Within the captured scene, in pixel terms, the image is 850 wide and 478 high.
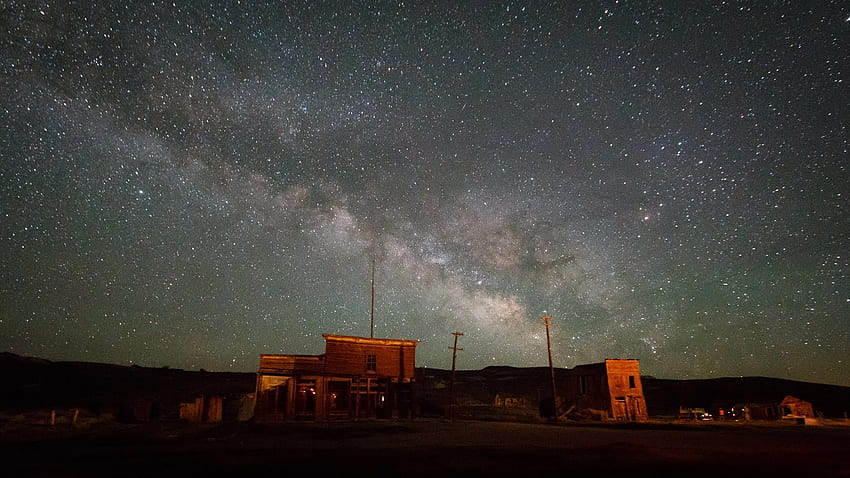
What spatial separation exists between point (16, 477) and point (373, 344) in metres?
30.1

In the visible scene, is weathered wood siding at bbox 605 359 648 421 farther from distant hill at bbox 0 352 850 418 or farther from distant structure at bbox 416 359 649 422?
distant hill at bbox 0 352 850 418

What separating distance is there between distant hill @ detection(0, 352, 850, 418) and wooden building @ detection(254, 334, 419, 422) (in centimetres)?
1114

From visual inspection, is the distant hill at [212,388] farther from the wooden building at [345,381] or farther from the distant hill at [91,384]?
the wooden building at [345,381]

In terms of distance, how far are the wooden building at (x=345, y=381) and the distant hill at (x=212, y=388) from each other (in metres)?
11.1

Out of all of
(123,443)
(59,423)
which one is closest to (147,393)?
(59,423)

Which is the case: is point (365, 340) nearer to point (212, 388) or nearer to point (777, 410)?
point (212, 388)

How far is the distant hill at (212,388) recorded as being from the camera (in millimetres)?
55125

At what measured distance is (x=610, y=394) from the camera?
43312mm

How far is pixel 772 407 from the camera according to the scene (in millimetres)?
47156

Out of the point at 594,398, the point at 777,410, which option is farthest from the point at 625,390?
the point at 777,410

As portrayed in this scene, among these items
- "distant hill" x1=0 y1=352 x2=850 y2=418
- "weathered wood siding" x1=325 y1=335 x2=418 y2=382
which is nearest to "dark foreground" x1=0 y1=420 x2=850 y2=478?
"weathered wood siding" x1=325 y1=335 x2=418 y2=382

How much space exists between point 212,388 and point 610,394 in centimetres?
4672

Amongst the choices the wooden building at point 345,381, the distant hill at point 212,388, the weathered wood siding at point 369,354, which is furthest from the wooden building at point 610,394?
the wooden building at point 345,381

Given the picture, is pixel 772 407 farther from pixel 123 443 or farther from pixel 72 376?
pixel 72 376
